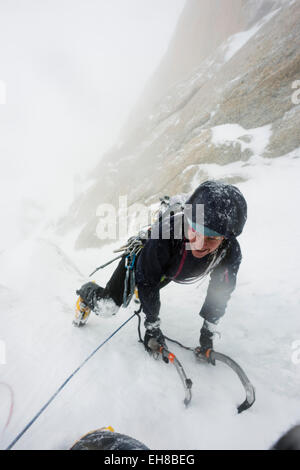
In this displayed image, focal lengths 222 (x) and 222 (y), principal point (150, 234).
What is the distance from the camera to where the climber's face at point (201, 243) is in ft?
7.63

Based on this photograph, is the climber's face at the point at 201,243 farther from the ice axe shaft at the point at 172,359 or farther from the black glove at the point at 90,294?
the black glove at the point at 90,294


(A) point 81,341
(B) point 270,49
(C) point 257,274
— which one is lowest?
(A) point 81,341

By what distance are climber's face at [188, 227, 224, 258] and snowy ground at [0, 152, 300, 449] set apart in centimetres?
158

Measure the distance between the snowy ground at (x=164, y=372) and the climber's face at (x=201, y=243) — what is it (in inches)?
62.1

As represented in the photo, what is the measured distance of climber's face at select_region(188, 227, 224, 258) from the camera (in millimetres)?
2324

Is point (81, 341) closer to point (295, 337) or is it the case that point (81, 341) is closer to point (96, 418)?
point (96, 418)

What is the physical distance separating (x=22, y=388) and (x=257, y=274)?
14.7 ft

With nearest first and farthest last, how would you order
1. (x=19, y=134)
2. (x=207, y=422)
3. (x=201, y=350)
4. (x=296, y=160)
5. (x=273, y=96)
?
(x=207, y=422) < (x=201, y=350) < (x=296, y=160) < (x=273, y=96) < (x=19, y=134)

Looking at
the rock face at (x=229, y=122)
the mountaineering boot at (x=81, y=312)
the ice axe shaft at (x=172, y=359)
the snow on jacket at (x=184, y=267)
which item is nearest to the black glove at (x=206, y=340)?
the snow on jacket at (x=184, y=267)

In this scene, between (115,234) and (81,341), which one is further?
(115,234)

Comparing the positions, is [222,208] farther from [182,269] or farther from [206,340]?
[206,340]

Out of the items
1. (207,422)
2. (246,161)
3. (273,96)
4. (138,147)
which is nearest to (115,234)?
(246,161)

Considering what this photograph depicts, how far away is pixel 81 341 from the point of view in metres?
3.40

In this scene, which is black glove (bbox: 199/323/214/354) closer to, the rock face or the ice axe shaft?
the ice axe shaft
